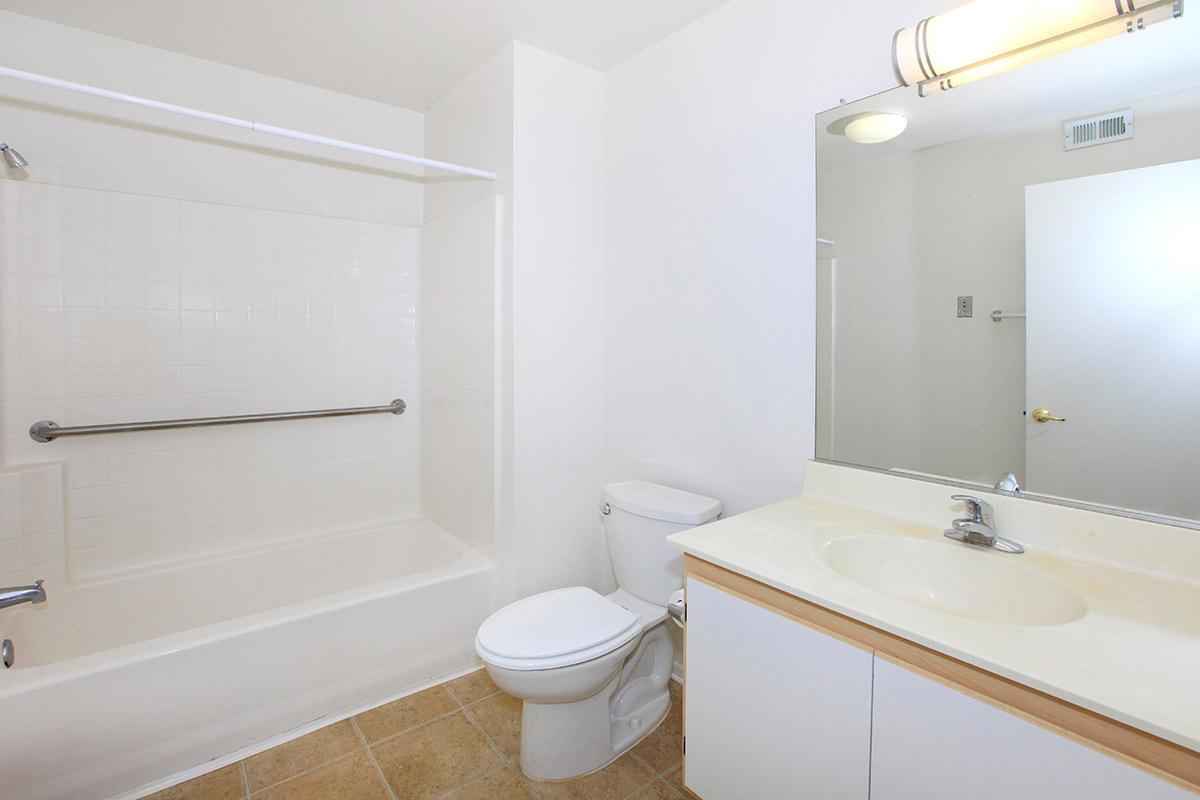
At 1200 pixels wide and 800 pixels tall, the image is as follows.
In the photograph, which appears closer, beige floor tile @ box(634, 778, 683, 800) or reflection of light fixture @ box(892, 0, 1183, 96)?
reflection of light fixture @ box(892, 0, 1183, 96)

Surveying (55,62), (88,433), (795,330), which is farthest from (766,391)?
(55,62)

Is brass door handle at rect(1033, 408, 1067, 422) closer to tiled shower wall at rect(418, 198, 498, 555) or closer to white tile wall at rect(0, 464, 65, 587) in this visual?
tiled shower wall at rect(418, 198, 498, 555)

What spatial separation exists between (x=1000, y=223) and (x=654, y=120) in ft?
4.10

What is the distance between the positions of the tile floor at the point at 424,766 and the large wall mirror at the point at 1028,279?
1083mm

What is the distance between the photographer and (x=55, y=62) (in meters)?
1.96

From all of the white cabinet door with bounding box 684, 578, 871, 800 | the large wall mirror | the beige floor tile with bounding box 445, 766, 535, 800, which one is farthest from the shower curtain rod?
the beige floor tile with bounding box 445, 766, 535, 800

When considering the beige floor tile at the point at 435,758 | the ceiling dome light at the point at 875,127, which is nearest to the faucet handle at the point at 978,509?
the ceiling dome light at the point at 875,127

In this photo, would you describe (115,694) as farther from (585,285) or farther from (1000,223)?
(1000,223)

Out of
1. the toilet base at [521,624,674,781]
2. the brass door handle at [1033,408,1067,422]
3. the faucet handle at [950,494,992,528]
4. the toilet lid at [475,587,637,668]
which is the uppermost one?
the brass door handle at [1033,408,1067,422]

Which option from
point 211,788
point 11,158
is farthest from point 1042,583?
point 11,158

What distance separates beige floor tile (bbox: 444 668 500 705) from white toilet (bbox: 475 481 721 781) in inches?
16.6

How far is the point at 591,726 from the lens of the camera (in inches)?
66.2

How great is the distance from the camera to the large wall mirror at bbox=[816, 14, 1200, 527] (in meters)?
1.06

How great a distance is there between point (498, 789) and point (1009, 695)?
1365 millimetres
